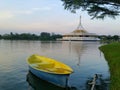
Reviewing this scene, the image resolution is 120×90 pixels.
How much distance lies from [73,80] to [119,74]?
6.79 meters

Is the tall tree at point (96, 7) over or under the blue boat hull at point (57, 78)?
over

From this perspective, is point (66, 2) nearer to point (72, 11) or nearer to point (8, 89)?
point (72, 11)

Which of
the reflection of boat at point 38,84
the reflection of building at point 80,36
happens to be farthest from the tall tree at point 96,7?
the reflection of building at point 80,36

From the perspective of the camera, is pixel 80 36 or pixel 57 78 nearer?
pixel 57 78

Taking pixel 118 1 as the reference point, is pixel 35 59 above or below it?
below

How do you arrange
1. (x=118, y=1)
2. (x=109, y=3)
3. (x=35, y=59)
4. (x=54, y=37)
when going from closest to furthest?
(x=118, y=1) → (x=109, y=3) → (x=35, y=59) → (x=54, y=37)

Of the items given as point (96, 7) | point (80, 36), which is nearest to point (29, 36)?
point (80, 36)

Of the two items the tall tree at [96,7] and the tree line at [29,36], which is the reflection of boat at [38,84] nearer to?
the tall tree at [96,7]

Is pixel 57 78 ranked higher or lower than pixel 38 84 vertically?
higher

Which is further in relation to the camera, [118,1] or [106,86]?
[118,1]

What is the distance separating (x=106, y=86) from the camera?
1653 centimetres

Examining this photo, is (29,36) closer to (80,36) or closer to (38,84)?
(80,36)

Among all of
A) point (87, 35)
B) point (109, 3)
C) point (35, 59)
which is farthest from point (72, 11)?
point (87, 35)

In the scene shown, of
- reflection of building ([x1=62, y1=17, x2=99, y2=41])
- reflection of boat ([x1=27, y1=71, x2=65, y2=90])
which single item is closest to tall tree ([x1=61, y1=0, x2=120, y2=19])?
reflection of boat ([x1=27, y1=71, x2=65, y2=90])
